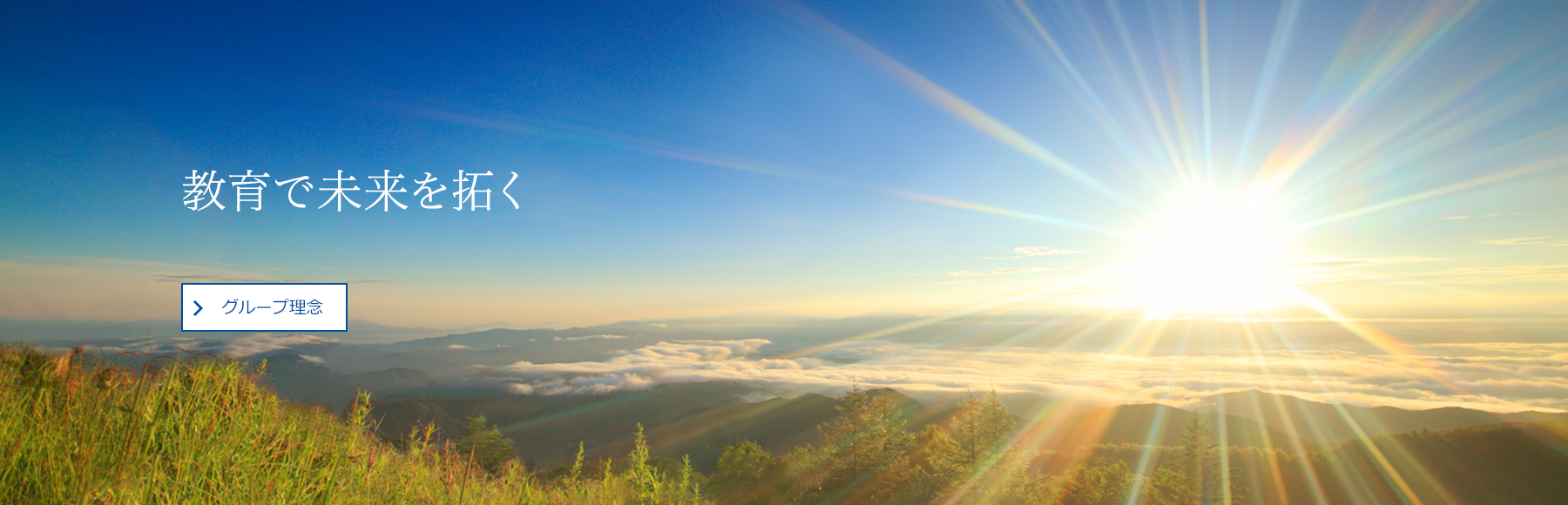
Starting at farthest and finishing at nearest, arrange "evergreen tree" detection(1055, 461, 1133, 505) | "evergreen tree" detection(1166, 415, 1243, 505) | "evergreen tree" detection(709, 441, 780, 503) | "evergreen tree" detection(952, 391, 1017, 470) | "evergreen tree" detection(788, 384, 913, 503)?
"evergreen tree" detection(709, 441, 780, 503) → "evergreen tree" detection(788, 384, 913, 503) → "evergreen tree" detection(952, 391, 1017, 470) → "evergreen tree" detection(1055, 461, 1133, 505) → "evergreen tree" detection(1166, 415, 1243, 505)

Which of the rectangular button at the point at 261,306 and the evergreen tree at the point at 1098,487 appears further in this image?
the evergreen tree at the point at 1098,487

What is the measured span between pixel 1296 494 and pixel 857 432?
44.7ft

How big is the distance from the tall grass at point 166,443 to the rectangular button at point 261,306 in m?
6.42

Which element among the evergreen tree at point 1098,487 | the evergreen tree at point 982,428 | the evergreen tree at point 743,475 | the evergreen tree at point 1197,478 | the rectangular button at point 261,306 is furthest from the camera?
the evergreen tree at point 743,475

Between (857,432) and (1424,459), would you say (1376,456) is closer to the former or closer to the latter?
(1424,459)

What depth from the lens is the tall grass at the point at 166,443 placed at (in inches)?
135

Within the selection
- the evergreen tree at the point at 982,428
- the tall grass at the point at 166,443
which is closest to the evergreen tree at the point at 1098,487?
the evergreen tree at the point at 982,428

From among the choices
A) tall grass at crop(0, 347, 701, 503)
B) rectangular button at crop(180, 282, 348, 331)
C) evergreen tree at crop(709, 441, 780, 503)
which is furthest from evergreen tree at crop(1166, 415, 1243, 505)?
rectangular button at crop(180, 282, 348, 331)

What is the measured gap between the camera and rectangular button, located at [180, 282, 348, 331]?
1030 centimetres

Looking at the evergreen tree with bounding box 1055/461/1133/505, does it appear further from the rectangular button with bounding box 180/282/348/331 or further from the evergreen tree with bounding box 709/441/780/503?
the rectangular button with bounding box 180/282/348/331

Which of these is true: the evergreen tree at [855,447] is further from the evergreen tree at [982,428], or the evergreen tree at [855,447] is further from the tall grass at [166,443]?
the tall grass at [166,443]

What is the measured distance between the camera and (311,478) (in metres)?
4.32

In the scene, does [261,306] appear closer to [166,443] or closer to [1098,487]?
[166,443]

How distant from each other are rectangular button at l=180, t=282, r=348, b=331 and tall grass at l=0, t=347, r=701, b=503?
21.1ft
